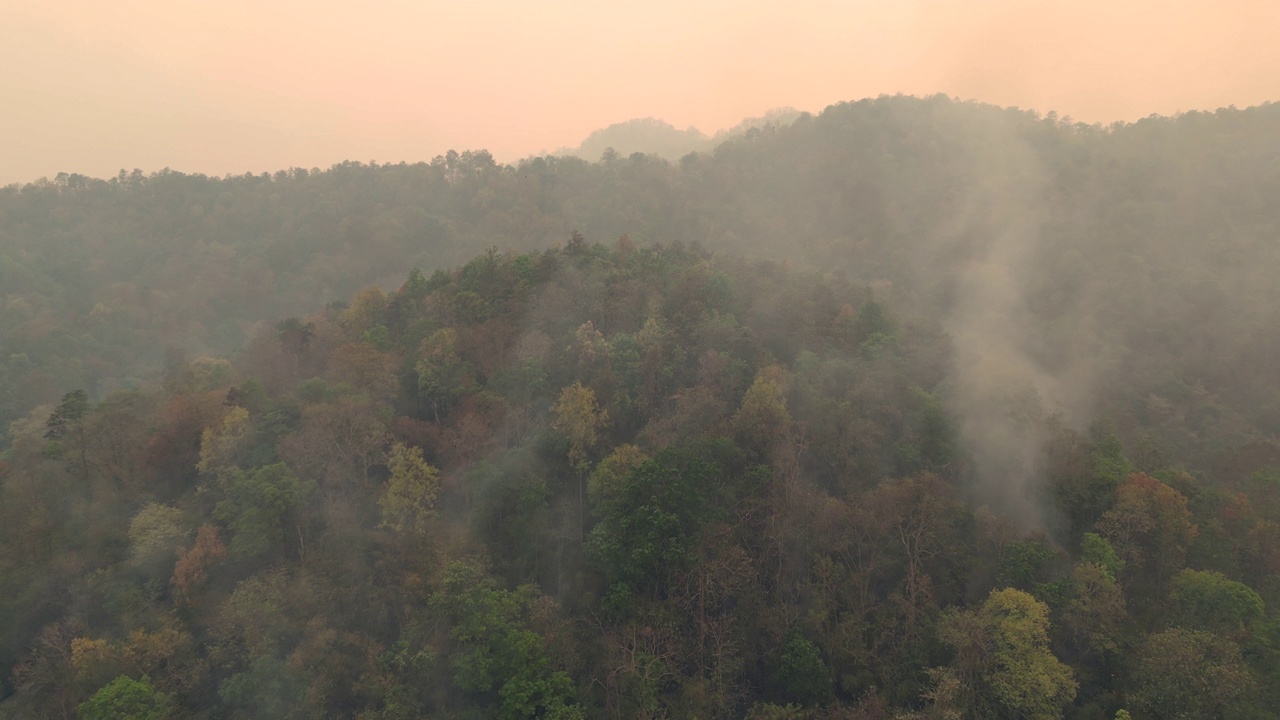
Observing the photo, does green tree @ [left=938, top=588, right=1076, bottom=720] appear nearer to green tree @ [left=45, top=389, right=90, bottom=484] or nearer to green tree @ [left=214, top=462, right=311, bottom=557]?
green tree @ [left=214, top=462, right=311, bottom=557]

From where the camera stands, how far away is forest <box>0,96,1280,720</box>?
16469 mm

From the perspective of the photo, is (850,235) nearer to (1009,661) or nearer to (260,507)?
(1009,661)

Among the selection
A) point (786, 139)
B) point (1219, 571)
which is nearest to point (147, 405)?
point (1219, 571)

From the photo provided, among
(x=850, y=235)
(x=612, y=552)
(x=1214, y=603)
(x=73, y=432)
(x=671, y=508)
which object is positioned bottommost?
(x=1214, y=603)

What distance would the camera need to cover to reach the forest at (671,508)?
16469mm

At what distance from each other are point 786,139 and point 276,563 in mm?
61599

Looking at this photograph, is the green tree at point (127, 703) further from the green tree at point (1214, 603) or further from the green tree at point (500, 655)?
the green tree at point (1214, 603)

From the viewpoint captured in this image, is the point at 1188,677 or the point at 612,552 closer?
the point at 1188,677

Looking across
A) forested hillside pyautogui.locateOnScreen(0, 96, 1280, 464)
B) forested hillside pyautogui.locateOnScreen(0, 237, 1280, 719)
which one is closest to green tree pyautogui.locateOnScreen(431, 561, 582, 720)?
forested hillside pyautogui.locateOnScreen(0, 237, 1280, 719)

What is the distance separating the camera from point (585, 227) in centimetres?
5809

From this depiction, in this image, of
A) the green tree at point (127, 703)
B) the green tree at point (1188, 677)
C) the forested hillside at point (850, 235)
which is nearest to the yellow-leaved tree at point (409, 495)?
the green tree at point (127, 703)

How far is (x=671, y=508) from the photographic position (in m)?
18.8

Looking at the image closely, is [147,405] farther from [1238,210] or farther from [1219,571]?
[1238,210]

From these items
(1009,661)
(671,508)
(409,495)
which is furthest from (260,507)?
(1009,661)
